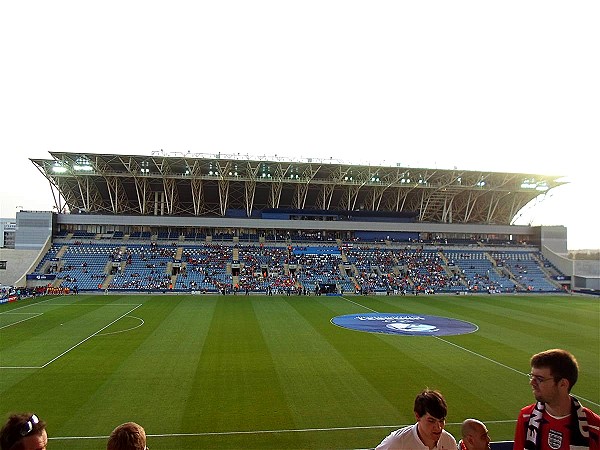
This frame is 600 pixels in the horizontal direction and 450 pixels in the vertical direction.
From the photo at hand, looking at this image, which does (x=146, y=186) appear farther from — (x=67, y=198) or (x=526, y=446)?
(x=526, y=446)

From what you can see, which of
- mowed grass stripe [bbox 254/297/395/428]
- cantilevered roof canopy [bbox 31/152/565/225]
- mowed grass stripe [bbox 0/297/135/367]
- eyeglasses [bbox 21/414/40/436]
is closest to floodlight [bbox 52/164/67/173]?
cantilevered roof canopy [bbox 31/152/565/225]

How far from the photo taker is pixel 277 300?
4562cm

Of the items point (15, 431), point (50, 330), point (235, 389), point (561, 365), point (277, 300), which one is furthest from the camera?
point (277, 300)

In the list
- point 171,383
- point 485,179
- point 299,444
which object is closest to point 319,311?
point 171,383

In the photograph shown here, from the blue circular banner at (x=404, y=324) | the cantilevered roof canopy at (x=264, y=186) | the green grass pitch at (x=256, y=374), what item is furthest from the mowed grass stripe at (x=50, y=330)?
the cantilevered roof canopy at (x=264, y=186)

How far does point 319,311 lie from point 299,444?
25990 mm

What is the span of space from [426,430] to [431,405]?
0.25 metres

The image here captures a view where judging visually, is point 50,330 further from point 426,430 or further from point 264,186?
point 264,186

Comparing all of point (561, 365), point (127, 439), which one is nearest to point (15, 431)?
point (127, 439)

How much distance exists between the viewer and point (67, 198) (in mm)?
68188

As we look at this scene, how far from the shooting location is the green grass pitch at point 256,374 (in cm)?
1263

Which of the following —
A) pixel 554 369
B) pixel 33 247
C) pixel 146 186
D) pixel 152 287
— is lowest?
pixel 152 287

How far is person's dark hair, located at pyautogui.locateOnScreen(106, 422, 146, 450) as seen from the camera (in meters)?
3.30

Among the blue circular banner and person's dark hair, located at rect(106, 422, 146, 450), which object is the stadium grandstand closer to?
the blue circular banner
